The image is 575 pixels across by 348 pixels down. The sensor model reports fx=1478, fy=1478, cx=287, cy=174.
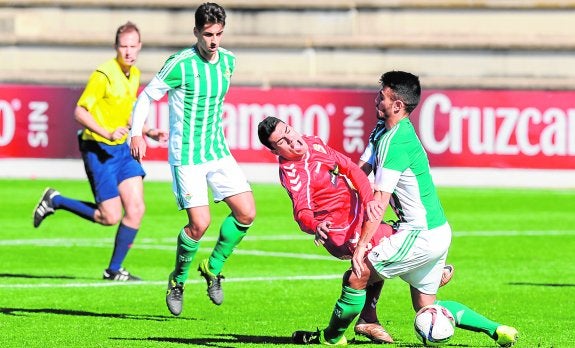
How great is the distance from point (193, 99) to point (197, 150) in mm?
378

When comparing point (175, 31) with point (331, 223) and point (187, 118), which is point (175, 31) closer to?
point (187, 118)

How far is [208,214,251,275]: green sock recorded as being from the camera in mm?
11039

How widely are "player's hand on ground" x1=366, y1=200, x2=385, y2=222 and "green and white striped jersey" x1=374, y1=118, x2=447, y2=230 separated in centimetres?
15

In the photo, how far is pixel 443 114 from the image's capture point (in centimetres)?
2395

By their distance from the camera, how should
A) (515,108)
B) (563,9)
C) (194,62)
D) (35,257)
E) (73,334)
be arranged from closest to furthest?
(73,334) < (194,62) < (35,257) < (515,108) < (563,9)

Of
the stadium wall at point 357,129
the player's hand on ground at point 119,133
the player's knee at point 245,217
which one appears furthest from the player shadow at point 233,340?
the stadium wall at point 357,129

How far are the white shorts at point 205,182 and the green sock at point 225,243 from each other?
0.86ft

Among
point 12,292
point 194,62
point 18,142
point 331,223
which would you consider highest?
point 194,62

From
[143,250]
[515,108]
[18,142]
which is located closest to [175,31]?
[18,142]

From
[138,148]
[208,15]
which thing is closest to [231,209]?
[138,148]

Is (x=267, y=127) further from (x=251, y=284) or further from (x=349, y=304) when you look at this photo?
(x=251, y=284)

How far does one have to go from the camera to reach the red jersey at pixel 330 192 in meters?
9.15

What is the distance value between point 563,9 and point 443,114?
7759 millimetres

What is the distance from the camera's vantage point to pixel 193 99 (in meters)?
10.9
